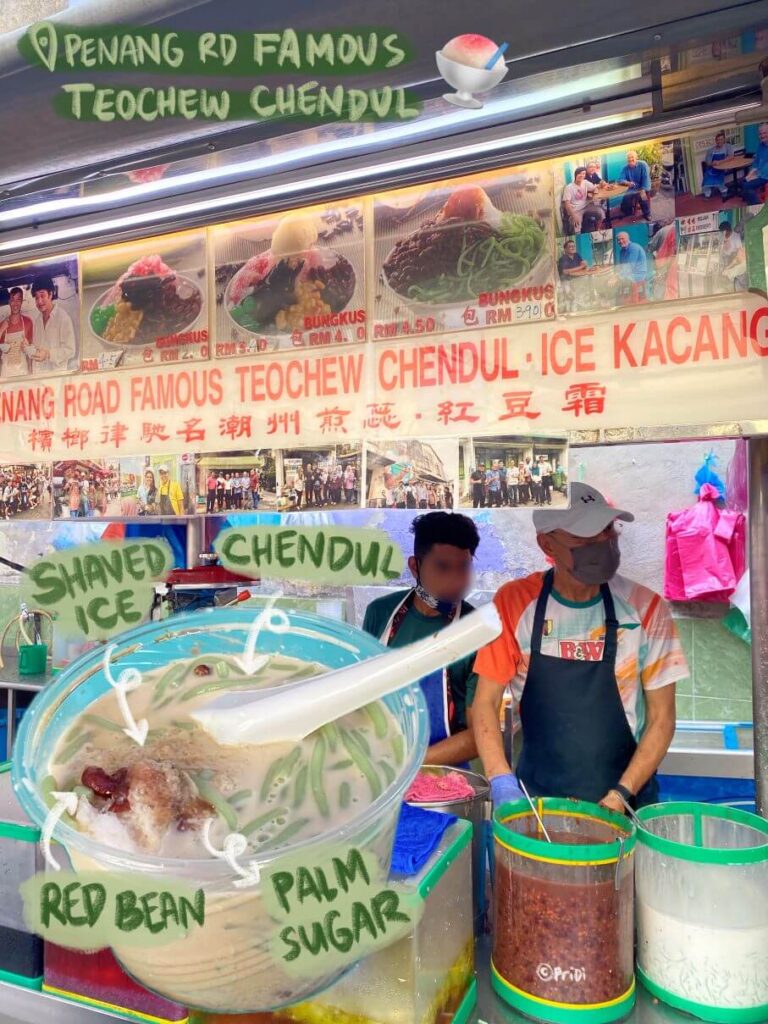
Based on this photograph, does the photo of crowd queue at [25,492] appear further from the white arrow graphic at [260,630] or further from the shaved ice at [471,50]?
the shaved ice at [471,50]

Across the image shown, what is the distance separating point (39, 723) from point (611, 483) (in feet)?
13.0

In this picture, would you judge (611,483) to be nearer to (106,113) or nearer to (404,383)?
(404,383)

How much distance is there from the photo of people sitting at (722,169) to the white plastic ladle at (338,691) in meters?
0.80

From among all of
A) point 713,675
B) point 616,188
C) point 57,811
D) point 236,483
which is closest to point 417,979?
point 57,811

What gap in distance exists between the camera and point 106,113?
1.21 meters

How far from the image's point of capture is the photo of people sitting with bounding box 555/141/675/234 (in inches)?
48.2

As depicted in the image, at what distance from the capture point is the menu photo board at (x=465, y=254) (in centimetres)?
129

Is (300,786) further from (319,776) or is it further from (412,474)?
(412,474)

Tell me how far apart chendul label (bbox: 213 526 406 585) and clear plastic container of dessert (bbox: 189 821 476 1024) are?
50cm

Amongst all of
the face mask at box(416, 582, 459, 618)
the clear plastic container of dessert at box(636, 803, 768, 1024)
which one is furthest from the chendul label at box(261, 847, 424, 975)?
the face mask at box(416, 582, 459, 618)

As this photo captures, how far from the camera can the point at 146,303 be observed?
159cm

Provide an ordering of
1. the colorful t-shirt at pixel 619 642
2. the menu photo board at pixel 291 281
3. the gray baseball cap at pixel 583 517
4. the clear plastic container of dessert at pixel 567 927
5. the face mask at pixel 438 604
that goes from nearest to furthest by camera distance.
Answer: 1. the clear plastic container of dessert at pixel 567 927
2. the menu photo board at pixel 291 281
3. the gray baseball cap at pixel 583 517
4. the colorful t-shirt at pixel 619 642
5. the face mask at pixel 438 604

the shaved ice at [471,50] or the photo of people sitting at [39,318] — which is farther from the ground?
the shaved ice at [471,50]

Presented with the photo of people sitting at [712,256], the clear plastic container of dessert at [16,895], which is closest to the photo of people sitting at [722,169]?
the photo of people sitting at [712,256]
